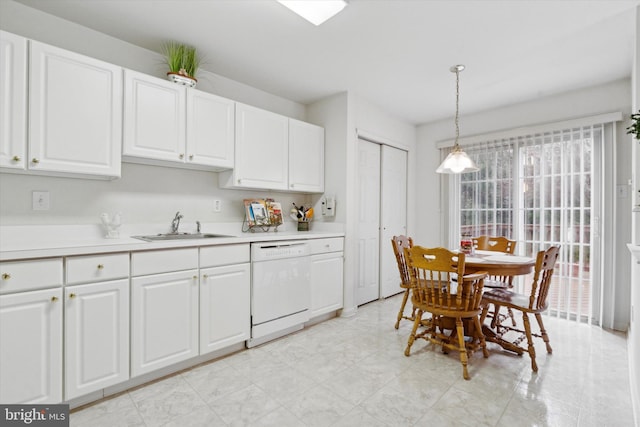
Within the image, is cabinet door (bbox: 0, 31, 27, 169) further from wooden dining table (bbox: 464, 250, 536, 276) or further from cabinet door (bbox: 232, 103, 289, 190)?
wooden dining table (bbox: 464, 250, 536, 276)

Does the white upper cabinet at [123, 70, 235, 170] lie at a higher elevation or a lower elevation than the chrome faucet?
higher

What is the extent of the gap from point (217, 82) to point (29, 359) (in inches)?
101

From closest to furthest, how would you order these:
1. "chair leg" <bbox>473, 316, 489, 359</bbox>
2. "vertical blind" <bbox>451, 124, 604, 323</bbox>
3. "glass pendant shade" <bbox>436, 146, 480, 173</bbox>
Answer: "chair leg" <bbox>473, 316, 489, 359</bbox>, "glass pendant shade" <bbox>436, 146, 480, 173</bbox>, "vertical blind" <bbox>451, 124, 604, 323</bbox>

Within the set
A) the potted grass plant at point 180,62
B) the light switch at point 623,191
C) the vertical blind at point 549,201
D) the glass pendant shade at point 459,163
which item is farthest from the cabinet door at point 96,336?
the light switch at point 623,191

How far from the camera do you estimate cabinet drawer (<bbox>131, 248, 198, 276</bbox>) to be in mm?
1896

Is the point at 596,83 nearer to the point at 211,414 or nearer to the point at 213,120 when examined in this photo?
the point at 213,120

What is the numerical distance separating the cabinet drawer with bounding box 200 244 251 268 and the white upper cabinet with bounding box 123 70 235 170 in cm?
77

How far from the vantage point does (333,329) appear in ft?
9.85

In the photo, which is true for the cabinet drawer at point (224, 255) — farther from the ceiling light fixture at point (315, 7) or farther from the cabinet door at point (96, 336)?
the ceiling light fixture at point (315, 7)

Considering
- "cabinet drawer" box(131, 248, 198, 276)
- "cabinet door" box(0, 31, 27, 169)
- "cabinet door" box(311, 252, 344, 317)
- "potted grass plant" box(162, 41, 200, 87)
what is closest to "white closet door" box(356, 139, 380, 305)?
"cabinet door" box(311, 252, 344, 317)

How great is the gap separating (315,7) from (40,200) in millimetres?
2274

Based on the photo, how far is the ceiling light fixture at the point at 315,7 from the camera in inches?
75.9

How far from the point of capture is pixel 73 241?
1929 mm

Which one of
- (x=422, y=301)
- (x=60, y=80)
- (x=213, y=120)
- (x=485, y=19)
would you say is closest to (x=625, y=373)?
(x=422, y=301)
